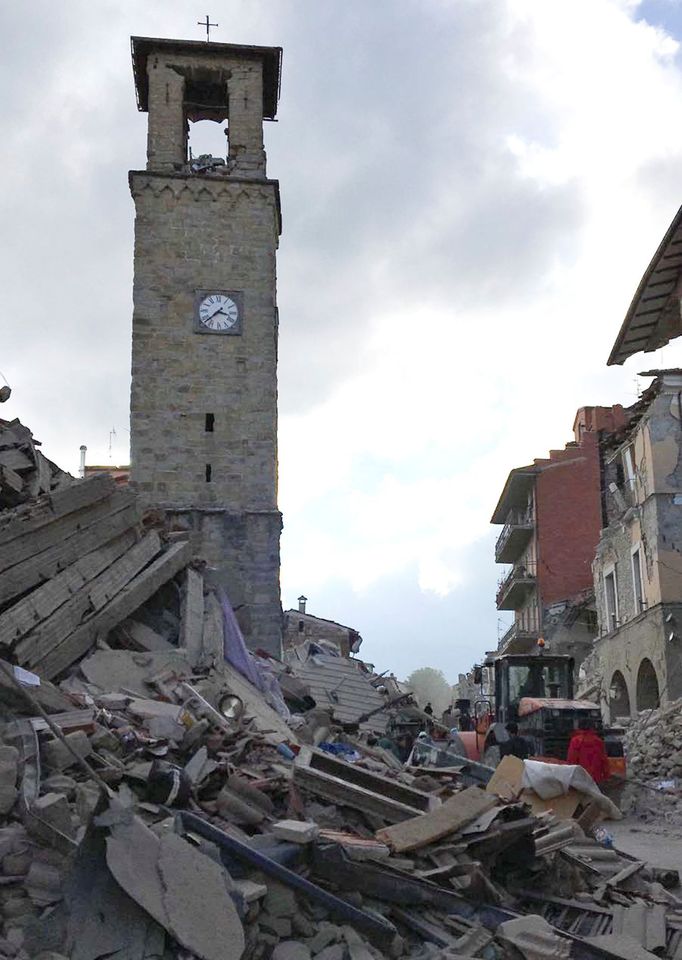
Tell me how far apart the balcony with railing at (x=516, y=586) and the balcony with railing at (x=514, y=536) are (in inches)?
37.8

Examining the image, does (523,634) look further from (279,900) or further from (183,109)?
(279,900)

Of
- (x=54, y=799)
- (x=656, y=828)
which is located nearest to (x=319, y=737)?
(x=656, y=828)

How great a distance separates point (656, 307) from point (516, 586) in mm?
23458

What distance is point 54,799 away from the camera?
587 cm

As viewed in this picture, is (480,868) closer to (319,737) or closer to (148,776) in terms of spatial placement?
(148,776)

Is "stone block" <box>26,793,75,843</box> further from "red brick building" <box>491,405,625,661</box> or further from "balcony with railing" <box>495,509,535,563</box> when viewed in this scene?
"balcony with railing" <box>495,509,535,563</box>

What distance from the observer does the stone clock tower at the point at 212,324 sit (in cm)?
2316

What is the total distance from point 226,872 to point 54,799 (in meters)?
1.14

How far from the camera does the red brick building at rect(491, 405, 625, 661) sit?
3925cm

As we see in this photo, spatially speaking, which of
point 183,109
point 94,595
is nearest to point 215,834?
point 94,595

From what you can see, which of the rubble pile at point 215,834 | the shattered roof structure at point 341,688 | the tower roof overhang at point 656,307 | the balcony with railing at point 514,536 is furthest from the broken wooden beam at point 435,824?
the balcony with railing at point 514,536

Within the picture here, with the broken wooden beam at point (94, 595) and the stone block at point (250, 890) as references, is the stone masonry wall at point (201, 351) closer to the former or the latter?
the broken wooden beam at point (94, 595)

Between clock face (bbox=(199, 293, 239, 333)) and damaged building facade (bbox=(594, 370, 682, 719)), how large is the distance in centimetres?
1082

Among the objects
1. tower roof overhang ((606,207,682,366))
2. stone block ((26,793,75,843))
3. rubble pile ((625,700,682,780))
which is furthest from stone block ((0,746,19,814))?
tower roof overhang ((606,207,682,366))
